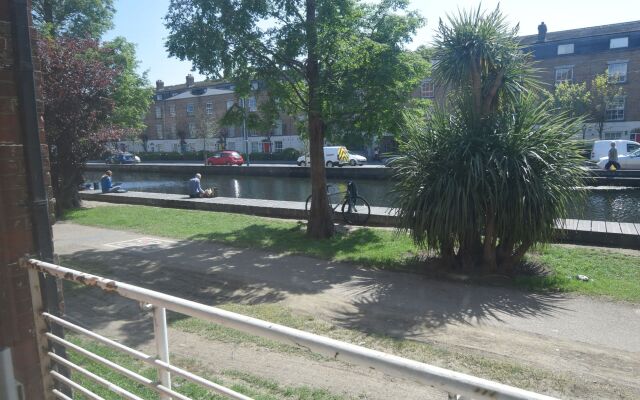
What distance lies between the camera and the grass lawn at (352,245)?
23.2ft

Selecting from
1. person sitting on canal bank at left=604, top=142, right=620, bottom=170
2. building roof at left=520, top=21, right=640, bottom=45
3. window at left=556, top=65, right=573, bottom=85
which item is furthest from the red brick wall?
window at left=556, top=65, right=573, bottom=85

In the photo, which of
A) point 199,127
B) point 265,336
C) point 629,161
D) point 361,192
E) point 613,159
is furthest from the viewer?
point 199,127

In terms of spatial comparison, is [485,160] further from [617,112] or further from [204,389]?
[617,112]

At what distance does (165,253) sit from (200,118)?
5446 centimetres

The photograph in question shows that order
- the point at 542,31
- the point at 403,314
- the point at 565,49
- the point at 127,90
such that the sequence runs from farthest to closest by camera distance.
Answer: the point at 542,31, the point at 565,49, the point at 127,90, the point at 403,314

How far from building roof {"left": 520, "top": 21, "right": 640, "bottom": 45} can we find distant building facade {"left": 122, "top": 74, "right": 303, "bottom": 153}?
1090 inches

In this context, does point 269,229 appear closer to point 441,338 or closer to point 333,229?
point 333,229

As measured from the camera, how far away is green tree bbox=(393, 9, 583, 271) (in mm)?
7336

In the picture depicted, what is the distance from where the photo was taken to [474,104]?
8297mm

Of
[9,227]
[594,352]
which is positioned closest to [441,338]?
[594,352]

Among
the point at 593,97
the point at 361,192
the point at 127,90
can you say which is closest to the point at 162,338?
the point at 127,90

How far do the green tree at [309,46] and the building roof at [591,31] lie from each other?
37801mm

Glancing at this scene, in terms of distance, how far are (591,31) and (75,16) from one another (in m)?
42.6

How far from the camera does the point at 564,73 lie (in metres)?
45.2
